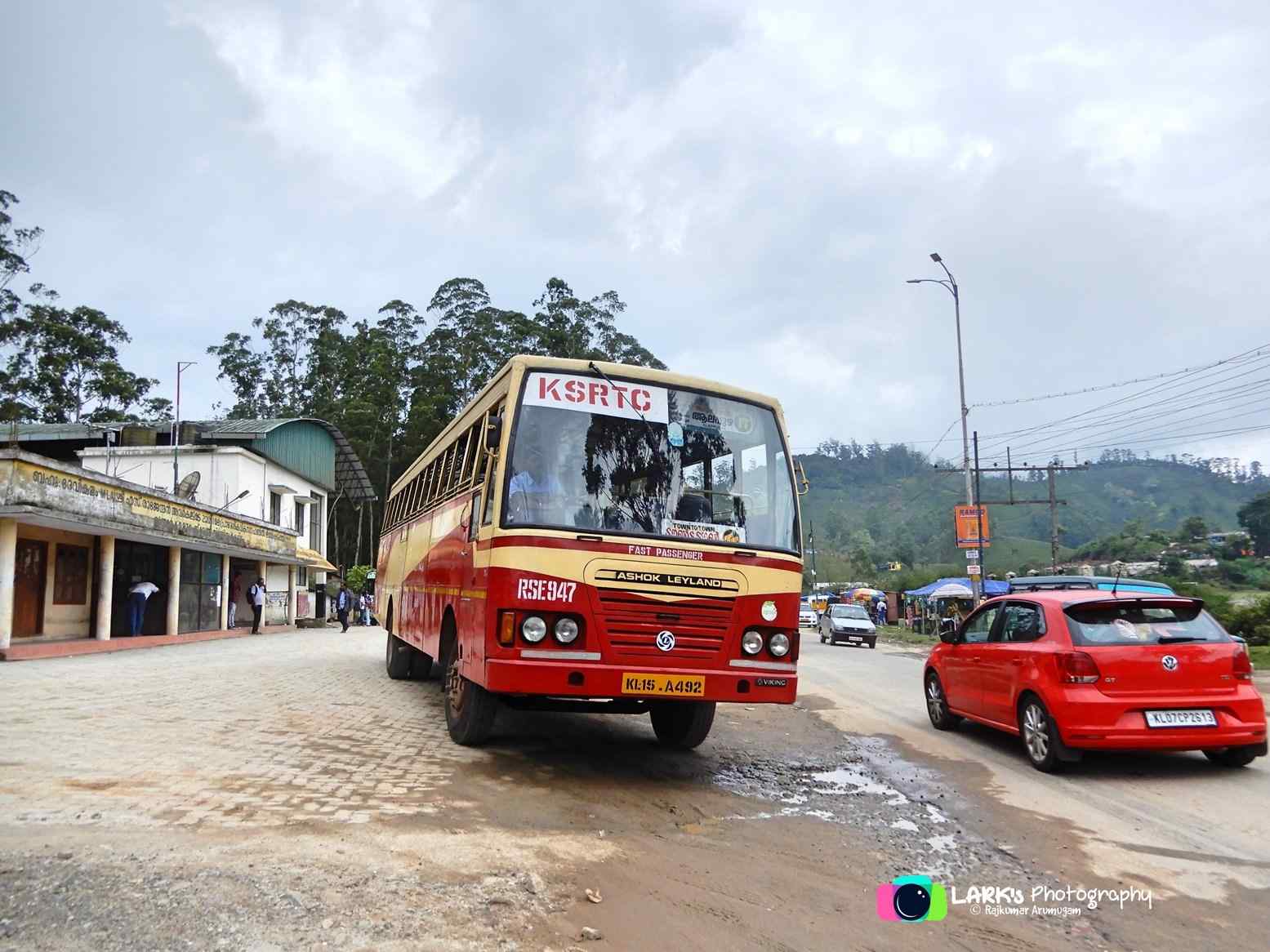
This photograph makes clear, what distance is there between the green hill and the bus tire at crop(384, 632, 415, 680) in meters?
64.2

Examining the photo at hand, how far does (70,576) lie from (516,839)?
20.4 meters

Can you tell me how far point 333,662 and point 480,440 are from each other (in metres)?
11.7

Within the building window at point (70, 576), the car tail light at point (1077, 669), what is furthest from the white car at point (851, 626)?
the car tail light at point (1077, 669)

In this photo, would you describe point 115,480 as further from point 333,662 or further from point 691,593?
point 691,593

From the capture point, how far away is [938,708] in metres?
9.91

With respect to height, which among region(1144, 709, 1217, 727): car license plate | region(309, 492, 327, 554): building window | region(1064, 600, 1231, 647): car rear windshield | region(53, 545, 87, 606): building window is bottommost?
region(1144, 709, 1217, 727): car license plate

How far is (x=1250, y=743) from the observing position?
7.15 m

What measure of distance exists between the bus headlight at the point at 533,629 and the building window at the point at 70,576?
18.8 m

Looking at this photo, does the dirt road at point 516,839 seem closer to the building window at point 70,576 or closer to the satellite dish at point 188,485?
the building window at point 70,576

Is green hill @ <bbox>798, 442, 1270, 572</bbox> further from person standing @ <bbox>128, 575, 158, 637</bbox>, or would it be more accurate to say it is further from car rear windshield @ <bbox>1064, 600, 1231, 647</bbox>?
car rear windshield @ <bbox>1064, 600, 1231, 647</bbox>

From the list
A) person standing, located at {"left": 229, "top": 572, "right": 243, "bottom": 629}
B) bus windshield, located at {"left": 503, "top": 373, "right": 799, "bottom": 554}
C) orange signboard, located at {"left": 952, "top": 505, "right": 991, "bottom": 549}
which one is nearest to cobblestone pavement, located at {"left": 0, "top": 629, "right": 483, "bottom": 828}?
bus windshield, located at {"left": 503, "top": 373, "right": 799, "bottom": 554}

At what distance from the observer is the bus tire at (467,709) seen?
25.0 ft

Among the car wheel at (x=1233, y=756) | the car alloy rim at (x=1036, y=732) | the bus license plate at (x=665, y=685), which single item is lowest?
the car wheel at (x=1233, y=756)

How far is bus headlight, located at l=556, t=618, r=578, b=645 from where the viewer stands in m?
6.34
